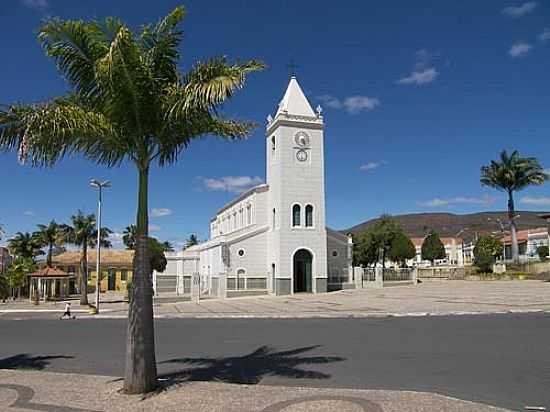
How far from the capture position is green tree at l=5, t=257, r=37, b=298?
50.1 m

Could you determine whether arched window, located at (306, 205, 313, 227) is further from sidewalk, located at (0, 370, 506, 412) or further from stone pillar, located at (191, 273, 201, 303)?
sidewalk, located at (0, 370, 506, 412)

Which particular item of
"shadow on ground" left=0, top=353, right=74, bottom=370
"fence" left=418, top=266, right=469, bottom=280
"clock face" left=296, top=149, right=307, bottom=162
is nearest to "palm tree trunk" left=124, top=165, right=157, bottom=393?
"shadow on ground" left=0, top=353, right=74, bottom=370

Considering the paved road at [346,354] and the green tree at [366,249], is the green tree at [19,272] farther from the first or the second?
the green tree at [366,249]

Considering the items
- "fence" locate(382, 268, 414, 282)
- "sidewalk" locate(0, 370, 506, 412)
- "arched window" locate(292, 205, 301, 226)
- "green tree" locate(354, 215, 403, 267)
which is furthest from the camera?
"green tree" locate(354, 215, 403, 267)

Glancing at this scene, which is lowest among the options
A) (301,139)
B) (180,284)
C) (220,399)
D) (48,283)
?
(220,399)

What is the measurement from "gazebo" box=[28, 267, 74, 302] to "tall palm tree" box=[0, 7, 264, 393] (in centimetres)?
3960

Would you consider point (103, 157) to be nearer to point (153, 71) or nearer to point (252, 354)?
point (153, 71)

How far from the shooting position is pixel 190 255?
58.4 meters

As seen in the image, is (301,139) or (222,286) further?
(301,139)

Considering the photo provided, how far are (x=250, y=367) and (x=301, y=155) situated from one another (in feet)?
109

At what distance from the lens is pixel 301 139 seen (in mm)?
43312

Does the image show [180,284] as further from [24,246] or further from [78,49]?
[78,49]

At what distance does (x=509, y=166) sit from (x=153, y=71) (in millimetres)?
50666

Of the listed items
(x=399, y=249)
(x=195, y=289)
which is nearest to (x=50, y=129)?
(x=195, y=289)
